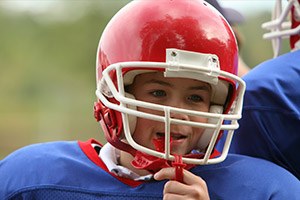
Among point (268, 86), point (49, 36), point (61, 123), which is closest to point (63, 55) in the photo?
point (49, 36)

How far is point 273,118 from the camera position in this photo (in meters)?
2.18

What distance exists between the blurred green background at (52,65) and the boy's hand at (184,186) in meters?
11.7

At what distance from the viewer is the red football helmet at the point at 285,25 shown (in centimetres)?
246

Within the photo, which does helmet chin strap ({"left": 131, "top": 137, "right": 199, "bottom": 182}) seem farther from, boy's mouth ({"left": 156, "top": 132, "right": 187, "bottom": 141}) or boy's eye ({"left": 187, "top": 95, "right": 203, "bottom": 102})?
boy's eye ({"left": 187, "top": 95, "right": 203, "bottom": 102})

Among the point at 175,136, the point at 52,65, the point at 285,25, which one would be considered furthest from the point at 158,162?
the point at 52,65

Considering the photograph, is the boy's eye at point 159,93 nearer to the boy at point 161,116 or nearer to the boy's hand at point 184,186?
the boy at point 161,116

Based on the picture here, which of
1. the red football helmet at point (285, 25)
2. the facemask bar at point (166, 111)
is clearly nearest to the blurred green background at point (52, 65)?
the red football helmet at point (285, 25)

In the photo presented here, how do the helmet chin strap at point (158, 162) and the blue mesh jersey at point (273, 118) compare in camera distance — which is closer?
the helmet chin strap at point (158, 162)

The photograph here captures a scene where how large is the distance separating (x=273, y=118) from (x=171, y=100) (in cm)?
34

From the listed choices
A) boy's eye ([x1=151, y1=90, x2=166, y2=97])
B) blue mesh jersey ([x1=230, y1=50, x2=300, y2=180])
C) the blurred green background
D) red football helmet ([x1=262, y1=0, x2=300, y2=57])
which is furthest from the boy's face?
the blurred green background

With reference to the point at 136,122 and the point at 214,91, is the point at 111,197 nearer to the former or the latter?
the point at 136,122

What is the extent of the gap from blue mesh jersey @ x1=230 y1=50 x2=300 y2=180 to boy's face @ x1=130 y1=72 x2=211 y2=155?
0.22m

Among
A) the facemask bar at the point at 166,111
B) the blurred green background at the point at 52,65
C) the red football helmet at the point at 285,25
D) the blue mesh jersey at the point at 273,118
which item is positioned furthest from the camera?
the blurred green background at the point at 52,65

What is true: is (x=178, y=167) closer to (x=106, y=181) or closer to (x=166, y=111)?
(x=166, y=111)
